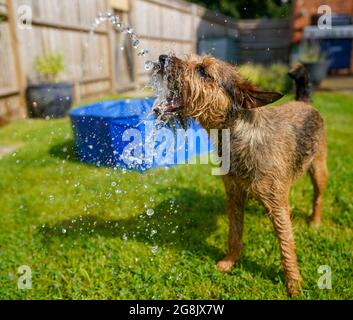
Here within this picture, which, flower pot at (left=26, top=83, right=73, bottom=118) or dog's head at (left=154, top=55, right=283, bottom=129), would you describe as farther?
flower pot at (left=26, top=83, right=73, bottom=118)

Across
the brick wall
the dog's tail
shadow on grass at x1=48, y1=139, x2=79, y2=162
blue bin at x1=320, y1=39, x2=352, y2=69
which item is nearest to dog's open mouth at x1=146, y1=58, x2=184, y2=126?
the dog's tail

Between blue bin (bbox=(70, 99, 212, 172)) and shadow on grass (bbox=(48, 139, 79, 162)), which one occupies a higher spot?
blue bin (bbox=(70, 99, 212, 172))

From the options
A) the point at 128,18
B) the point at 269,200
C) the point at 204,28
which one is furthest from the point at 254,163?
the point at 204,28

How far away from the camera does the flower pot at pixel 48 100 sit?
8.67 m

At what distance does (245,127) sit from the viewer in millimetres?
2893

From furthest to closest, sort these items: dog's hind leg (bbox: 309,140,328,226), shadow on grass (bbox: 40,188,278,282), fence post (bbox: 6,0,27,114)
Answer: fence post (bbox: 6,0,27,114), dog's hind leg (bbox: 309,140,328,226), shadow on grass (bbox: 40,188,278,282)

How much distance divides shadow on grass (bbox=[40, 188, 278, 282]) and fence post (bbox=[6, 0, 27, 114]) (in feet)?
18.5

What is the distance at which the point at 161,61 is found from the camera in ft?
9.17

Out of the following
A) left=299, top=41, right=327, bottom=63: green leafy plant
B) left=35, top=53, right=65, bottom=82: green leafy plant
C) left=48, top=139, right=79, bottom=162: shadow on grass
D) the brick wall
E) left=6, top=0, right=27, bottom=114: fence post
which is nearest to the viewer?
left=48, top=139, right=79, bottom=162: shadow on grass

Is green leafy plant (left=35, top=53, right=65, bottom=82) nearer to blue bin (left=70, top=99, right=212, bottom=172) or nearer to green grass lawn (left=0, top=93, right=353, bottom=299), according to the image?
blue bin (left=70, top=99, right=212, bottom=172)

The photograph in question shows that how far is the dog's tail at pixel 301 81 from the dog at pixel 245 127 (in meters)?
0.86

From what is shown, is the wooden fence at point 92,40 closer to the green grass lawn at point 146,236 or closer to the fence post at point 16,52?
the fence post at point 16,52

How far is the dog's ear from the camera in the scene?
8.31ft

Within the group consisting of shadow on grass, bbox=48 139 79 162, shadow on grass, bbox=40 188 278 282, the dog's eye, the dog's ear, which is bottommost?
shadow on grass, bbox=40 188 278 282
